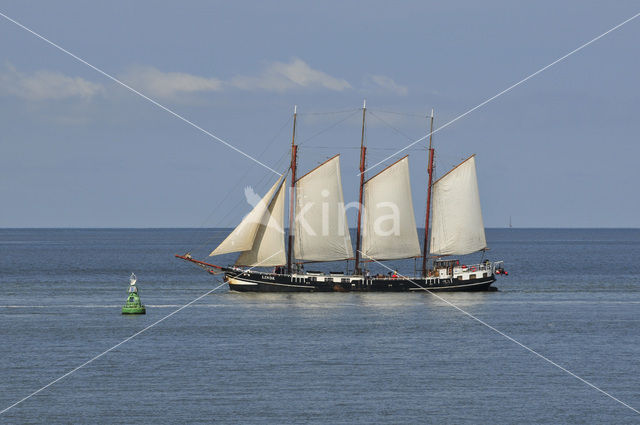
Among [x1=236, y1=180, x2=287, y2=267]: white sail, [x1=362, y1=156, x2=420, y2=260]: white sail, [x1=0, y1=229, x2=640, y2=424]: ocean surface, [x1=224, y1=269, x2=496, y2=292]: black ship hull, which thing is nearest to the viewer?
[x1=0, y1=229, x2=640, y2=424]: ocean surface

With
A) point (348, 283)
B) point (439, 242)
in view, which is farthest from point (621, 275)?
point (348, 283)

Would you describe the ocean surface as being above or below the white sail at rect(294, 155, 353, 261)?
below

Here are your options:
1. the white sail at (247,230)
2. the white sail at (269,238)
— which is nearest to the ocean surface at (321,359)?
the white sail at (269,238)

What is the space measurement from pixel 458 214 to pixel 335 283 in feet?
51.9

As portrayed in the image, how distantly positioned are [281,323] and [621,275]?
89057 mm

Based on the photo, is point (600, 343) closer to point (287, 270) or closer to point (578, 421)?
point (578, 421)

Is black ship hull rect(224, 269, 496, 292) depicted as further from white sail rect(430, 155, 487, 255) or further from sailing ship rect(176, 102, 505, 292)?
white sail rect(430, 155, 487, 255)

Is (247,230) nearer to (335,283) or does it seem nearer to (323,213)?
(323,213)

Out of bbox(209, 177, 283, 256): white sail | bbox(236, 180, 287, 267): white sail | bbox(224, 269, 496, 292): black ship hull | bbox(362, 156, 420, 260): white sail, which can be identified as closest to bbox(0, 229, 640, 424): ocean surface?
bbox(224, 269, 496, 292): black ship hull

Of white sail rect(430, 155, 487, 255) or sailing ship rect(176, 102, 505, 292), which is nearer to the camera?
sailing ship rect(176, 102, 505, 292)

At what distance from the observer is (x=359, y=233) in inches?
4601

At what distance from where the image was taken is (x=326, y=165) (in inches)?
4358

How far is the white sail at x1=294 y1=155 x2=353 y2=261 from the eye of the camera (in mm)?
110938

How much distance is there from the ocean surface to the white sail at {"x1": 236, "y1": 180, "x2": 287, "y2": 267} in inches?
157
